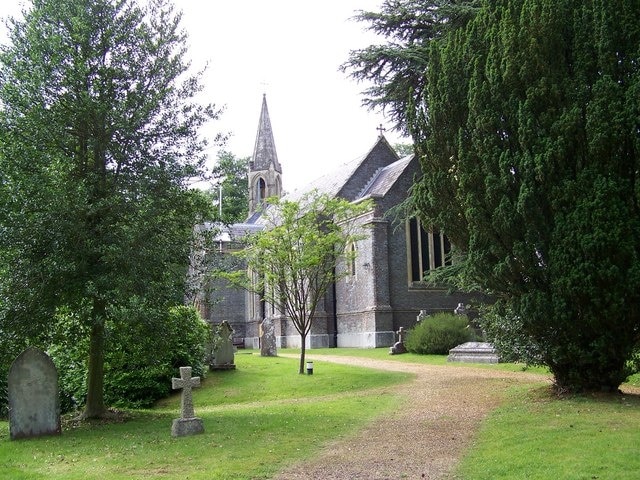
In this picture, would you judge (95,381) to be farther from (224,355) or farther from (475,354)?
(475,354)

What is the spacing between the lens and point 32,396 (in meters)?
10.6

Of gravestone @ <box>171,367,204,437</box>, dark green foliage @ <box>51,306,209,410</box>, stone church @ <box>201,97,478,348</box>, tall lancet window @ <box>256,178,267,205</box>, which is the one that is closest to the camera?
gravestone @ <box>171,367,204,437</box>

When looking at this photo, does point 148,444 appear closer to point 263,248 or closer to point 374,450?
point 374,450

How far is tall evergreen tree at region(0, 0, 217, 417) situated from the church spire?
39651 millimetres

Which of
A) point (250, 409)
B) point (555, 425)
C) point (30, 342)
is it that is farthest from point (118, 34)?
point (555, 425)

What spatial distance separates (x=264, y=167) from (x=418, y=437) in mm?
45563

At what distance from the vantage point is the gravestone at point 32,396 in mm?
10430

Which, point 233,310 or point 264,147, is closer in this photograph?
point 233,310

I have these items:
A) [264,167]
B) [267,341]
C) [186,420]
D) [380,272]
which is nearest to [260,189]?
[264,167]

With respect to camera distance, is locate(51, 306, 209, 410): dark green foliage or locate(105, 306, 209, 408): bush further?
locate(51, 306, 209, 410): dark green foliage

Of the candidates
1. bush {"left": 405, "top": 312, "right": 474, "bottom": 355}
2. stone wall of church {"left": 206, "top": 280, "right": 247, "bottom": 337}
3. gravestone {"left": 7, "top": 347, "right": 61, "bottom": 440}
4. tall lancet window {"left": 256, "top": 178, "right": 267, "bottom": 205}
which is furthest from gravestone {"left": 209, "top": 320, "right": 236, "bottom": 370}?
tall lancet window {"left": 256, "top": 178, "right": 267, "bottom": 205}

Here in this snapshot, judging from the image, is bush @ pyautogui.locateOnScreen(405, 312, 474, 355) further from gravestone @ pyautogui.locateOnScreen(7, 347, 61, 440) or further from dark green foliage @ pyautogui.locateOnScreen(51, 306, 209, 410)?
gravestone @ pyautogui.locateOnScreen(7, 347, 61, 440)

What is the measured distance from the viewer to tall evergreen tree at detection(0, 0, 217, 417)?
10469 millimetres

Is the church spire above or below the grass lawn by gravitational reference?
above
